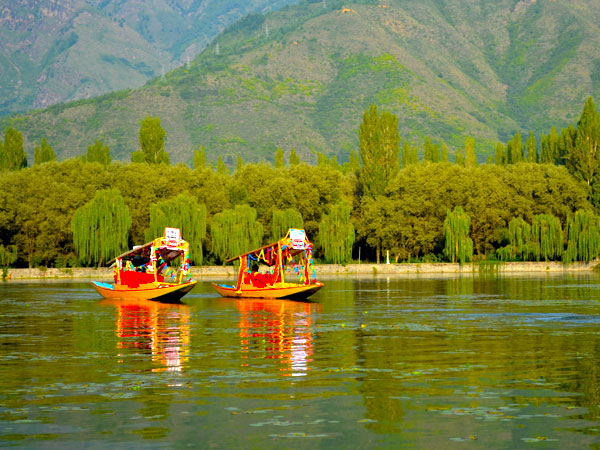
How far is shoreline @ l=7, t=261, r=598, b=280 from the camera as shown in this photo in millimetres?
104125

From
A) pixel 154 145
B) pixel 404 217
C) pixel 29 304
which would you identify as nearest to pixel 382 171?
pixel 404 217

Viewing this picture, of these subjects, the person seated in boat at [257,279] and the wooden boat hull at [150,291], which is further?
the person seated in boat at [257,279]

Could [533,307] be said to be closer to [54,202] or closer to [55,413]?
[55,413]

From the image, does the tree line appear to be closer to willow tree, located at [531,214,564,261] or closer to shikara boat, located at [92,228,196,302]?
willow tree, located at [531,214,564,261]

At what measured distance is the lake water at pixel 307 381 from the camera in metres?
17.8

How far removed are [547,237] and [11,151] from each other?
75053 mm

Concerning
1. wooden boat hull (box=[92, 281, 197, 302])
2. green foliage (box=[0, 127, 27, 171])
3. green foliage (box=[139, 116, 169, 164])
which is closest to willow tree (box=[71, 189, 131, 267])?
green foliage (box=[139, 116, 169, 164])

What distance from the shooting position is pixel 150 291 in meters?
63.1

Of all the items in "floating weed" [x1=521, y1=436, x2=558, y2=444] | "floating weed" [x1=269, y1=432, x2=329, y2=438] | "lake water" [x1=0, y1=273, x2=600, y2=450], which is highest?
"lake water" [x1=0, y1=273, x2=600, y2=450]

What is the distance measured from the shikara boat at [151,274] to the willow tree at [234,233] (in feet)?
113

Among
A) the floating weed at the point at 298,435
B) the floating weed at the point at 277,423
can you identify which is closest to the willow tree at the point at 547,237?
the floating weed at the point at 277,423

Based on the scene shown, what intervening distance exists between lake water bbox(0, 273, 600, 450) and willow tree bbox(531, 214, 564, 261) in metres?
65.6

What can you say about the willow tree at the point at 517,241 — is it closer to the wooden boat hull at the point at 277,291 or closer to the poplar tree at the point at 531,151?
the poplar tree at the point at 531,151

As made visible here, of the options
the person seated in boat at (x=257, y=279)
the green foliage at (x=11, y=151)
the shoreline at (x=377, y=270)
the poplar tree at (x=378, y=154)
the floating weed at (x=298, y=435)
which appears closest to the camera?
the floating weed at (x=298, y=435)
